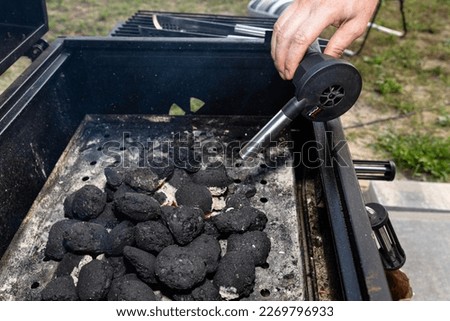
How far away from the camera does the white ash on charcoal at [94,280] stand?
1137mm

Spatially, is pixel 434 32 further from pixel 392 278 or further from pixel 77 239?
pixel 77 239

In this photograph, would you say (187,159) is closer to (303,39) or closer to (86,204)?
(86,204)

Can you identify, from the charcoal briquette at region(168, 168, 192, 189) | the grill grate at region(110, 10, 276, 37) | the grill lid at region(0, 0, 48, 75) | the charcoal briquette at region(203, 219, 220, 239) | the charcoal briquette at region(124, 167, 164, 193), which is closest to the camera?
the charcoal briquette at region(203, 219, 220, 239)

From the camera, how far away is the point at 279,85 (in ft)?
6.01

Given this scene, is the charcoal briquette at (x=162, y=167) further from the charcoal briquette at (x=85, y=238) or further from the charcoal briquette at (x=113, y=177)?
the charcoal briquette at (x=85, y=238)

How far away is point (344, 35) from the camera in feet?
4.19

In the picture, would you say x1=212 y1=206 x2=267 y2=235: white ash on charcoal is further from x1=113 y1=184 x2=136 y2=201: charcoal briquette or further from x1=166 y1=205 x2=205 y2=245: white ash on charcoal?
x1=113 y1=184 x2=136 y2=201: charcoal briquette

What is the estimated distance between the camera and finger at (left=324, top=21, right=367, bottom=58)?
1268mm

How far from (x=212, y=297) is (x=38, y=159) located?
89 centimetres

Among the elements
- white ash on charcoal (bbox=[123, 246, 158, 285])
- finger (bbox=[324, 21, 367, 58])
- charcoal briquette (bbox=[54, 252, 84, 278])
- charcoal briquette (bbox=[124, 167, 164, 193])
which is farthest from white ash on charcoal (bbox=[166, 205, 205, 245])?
finger (bbox=[324, 21, 367, 58])

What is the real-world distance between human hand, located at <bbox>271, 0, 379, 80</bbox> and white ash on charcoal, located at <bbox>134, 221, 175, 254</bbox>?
63 centimetres

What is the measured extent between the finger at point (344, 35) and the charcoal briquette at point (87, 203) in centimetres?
89

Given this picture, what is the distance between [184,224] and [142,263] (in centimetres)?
17

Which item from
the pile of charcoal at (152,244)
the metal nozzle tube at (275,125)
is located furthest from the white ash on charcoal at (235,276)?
the metal nozzle tube at (275,125)
